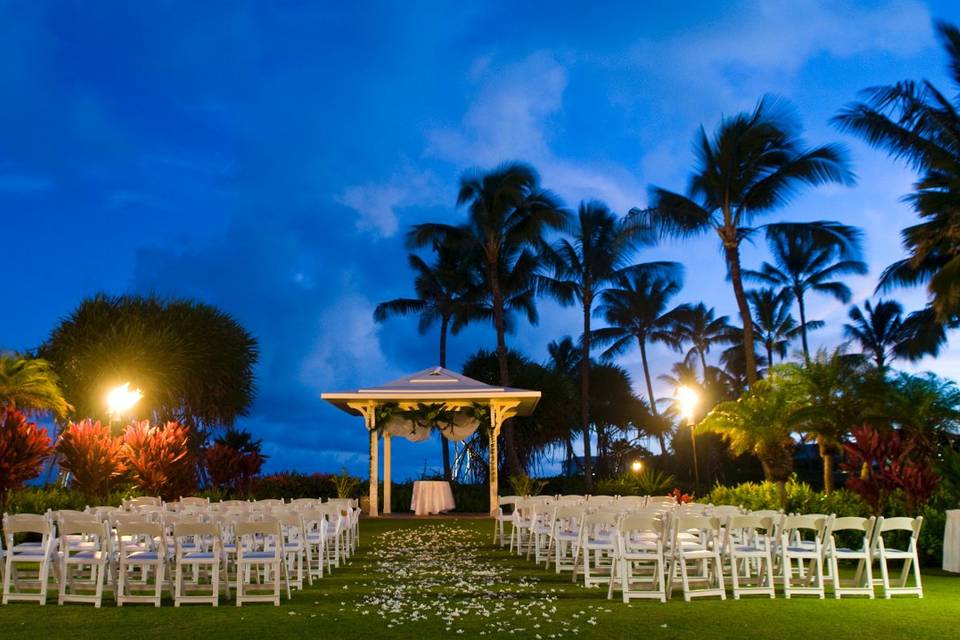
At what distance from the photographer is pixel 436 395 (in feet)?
69.1

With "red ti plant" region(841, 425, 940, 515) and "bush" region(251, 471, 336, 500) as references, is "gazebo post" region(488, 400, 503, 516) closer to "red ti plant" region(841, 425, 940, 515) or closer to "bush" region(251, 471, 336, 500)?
"bush" region(251, 471, 336, 500)

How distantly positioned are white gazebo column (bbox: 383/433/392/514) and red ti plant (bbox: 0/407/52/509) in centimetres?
Result: 972

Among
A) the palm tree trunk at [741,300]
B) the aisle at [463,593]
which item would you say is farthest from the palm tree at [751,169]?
the aisle at [463,593]

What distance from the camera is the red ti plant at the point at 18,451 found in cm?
1287

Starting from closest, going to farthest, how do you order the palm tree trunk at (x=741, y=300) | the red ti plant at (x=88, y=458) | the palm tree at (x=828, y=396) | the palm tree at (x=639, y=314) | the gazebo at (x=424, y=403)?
the red ti plant at (x=88, y=458) < the palm tree at (x=828, y=396) < the gazebo at (x=424, y=403) < the palm tree trunk at (x=741, y=300) < the palm tree at (x=639, y=314)

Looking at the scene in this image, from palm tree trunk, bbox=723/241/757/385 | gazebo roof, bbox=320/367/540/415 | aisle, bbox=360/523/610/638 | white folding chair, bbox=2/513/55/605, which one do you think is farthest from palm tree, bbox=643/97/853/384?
white folding chair, bbox=2/513/55/605

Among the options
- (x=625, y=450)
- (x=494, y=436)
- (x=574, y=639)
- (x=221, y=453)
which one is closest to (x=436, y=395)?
(x=494, y=436)

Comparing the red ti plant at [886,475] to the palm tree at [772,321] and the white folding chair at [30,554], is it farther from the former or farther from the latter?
the palm tree at [772,321]

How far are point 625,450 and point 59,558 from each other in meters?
34.4

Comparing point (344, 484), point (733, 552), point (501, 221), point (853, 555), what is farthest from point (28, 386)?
point (853, 555)

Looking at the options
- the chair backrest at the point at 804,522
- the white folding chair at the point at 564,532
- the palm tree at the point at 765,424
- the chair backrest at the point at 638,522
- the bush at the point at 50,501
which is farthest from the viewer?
the palm tree at the point at 765,424

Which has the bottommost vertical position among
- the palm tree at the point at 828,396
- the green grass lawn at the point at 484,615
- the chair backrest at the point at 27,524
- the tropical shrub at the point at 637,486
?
the green grass lawn at the point at 484,615

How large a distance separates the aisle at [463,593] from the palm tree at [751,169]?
12.0m

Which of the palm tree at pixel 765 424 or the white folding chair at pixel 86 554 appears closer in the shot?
the white folding chair at pixel 86 554
